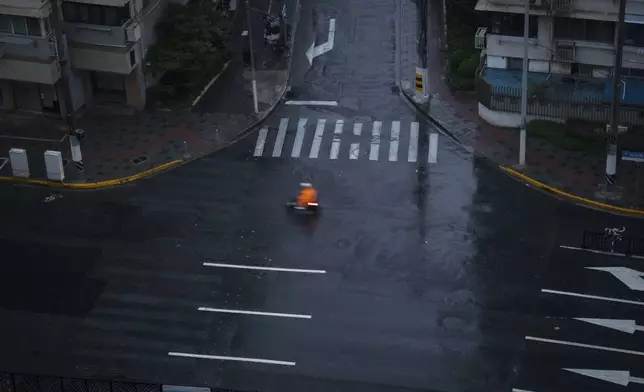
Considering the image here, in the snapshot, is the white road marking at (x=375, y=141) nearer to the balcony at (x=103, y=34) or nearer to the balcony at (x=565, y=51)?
the balcony at (x=565, y=51)

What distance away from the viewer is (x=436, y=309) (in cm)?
4691

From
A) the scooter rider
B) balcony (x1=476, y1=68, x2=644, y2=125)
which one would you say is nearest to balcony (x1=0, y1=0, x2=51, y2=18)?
the scooter rider

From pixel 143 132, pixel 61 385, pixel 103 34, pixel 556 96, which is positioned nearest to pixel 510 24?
pixel 556 96

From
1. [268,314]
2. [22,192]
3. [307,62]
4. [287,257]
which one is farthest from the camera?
[307,62]

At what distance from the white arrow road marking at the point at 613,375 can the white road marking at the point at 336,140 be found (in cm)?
1931

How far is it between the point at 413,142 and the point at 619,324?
676 inches

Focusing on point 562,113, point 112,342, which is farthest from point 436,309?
point 562,113

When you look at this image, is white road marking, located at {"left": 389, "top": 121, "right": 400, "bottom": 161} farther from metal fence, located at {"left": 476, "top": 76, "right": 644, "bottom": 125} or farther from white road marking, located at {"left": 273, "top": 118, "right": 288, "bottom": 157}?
white road marking, located at {"left": 273, "top": 118, "right": 288, "bottom": 157}

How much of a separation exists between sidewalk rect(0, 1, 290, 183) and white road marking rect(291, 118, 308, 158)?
1994 mm

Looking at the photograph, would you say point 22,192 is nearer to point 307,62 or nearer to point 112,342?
point 112,342

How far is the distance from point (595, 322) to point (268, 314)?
1273 cm

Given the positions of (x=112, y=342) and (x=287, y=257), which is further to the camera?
(x=287, y=257)

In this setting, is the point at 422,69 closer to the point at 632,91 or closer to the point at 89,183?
the point at 632,91

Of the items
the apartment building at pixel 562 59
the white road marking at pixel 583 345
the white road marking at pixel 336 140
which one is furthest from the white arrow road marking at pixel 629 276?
the white road marking at pixel 336 140
